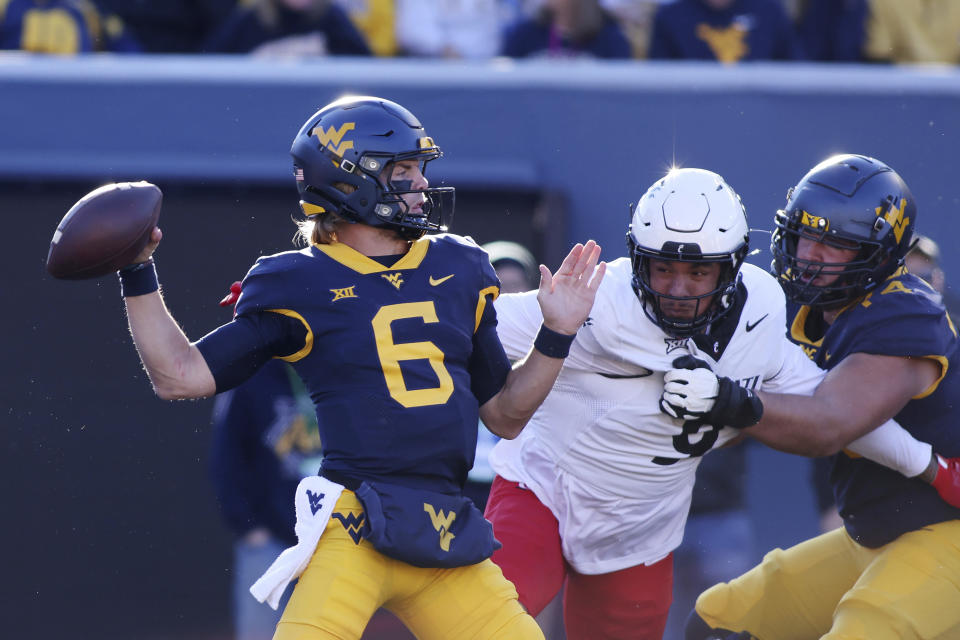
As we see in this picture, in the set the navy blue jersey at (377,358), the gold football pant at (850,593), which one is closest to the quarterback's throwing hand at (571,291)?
the navy blue jersey at (377,358)

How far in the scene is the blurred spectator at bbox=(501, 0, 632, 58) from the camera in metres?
6.26

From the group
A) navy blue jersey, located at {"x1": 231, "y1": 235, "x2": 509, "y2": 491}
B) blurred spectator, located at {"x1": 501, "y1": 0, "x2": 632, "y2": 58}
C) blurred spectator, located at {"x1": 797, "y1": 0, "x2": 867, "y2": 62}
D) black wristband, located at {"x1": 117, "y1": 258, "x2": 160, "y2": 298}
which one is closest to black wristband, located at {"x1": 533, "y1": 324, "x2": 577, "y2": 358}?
navy blue jersey, located at {"x1": 231, "y1": 235, "x2": 509, "y2": 491}

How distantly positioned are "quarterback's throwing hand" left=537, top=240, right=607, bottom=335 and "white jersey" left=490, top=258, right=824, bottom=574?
0.34 m

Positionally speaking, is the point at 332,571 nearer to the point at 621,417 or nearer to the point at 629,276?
the point at 621,417

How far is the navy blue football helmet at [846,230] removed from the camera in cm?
395

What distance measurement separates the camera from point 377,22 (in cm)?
661

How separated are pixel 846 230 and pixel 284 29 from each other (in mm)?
3303

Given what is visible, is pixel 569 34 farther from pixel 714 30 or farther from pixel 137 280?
pixel 137 280

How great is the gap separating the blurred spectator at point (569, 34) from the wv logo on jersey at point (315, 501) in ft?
12.0

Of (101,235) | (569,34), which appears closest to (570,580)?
(101,235)

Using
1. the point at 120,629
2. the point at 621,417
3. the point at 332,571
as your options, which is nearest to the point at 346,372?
the point at 332,571

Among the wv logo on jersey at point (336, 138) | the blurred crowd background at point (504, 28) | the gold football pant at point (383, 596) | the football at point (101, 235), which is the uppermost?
the wv logo on jersey at point (336, 138)

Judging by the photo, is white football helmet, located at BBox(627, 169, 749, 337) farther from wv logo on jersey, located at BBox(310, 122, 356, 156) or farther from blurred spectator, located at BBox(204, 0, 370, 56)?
blurred spectator, located at BBox(204, 0, 370, 56)

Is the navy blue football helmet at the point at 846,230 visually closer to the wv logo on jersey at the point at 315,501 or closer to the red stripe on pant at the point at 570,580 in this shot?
the red stripe on pant at the point at 570,580
